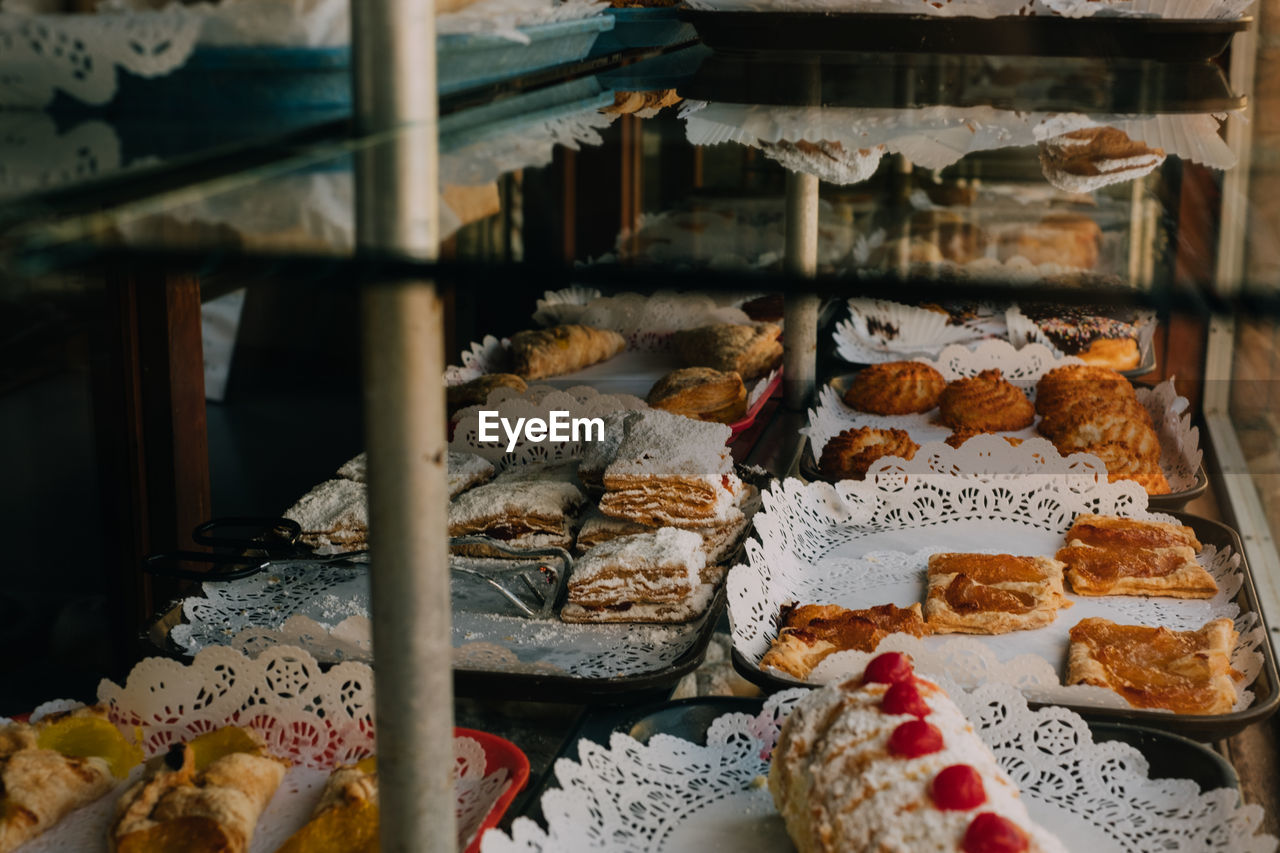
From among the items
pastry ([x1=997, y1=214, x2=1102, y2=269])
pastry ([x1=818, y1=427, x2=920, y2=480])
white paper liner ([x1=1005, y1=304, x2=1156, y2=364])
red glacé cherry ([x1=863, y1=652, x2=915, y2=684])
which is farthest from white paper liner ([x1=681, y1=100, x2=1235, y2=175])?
white paper liner ([x1=1005, y1=304, x2=1156, y2=364])

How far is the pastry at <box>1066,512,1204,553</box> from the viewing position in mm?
1319

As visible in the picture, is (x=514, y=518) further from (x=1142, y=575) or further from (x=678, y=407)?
(x=1142, y=575)

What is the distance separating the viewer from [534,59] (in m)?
0.80

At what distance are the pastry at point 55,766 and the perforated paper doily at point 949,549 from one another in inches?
20.1

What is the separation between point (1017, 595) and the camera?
1200 millimetres

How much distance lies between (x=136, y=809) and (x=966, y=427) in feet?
4.21

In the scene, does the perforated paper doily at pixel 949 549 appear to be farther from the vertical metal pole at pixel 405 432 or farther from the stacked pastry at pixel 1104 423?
the vertical metal pole at pixel 405 432

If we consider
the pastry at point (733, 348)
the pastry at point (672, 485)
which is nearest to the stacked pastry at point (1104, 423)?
the pastry at point (733, 348)

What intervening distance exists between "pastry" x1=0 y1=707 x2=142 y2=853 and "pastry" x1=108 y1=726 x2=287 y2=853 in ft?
0.16

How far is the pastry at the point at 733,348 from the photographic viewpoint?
6.03 feet

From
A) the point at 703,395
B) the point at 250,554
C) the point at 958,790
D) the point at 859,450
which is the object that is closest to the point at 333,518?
the point at 250,554

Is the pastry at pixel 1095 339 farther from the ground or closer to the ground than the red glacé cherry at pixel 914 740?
closer to the ground

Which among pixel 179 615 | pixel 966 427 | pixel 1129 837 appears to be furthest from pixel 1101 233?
pixel 966 427

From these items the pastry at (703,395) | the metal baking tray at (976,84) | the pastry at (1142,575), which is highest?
the metal baking tray at (976,84)
